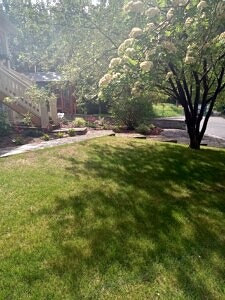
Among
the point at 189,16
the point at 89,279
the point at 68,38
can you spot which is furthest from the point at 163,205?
the point at 68,38

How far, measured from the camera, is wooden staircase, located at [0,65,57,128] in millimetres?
11453

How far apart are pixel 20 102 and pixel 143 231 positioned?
947 centimetres

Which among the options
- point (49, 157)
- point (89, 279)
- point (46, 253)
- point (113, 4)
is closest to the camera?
point (89, 279)

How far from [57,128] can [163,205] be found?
337 inches

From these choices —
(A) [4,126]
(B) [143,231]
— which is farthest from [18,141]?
(B) [143,231]

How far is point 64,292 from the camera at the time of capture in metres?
2.74

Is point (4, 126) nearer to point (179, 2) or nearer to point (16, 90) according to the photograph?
point (16, 90)

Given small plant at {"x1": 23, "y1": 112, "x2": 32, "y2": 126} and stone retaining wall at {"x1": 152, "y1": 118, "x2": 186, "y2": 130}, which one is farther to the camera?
stone retaining wall at {"x1": 152, "y1": 118, "x2": 186, "y2": 130}

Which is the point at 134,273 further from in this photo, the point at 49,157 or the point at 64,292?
the point at 49,157

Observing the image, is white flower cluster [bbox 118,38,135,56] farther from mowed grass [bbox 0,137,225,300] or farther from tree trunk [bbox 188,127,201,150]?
tree trunk [bbox 188,127,201,150]

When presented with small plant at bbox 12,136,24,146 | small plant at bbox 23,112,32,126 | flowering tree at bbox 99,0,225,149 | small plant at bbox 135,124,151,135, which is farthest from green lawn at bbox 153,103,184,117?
flowering tree at bbox 99,0,225,149

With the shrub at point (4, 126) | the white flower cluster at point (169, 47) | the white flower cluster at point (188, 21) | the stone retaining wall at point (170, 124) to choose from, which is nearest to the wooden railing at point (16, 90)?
the shrub at point (4, 126)

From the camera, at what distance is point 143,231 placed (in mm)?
3828

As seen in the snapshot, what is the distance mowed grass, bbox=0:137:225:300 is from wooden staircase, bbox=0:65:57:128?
500 centimetres
